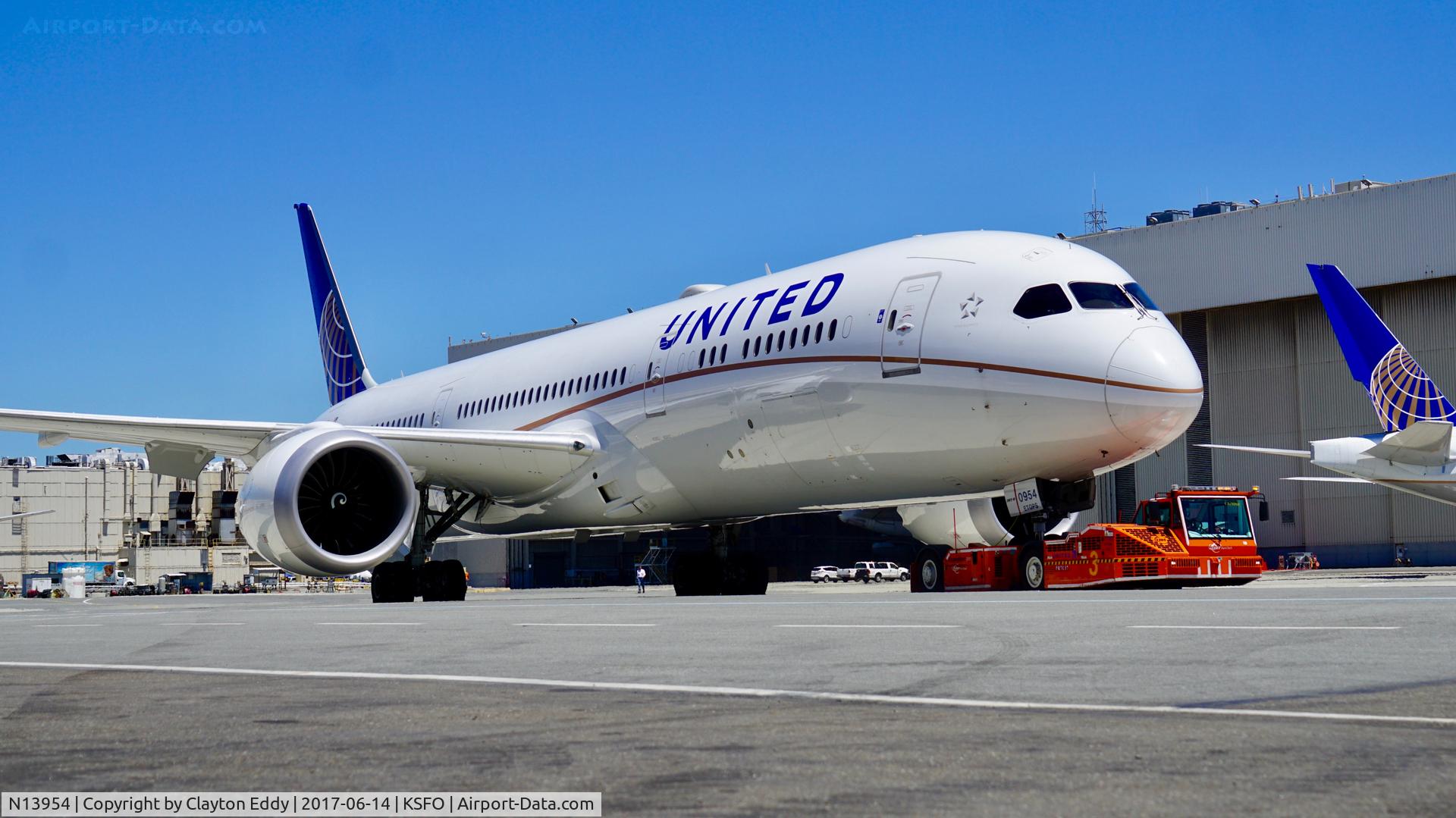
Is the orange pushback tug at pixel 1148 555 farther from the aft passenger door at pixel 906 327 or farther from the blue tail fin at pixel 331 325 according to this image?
the blue tail fin at pixel 331 325

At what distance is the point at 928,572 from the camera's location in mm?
20688

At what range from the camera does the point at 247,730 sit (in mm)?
5016

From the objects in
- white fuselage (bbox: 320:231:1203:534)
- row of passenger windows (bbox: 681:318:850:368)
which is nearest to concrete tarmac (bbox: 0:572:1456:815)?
white fuselage (bbox: 320:231:1203:534)

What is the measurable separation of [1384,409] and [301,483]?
26.3 m

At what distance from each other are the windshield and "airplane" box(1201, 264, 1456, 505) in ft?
27.8

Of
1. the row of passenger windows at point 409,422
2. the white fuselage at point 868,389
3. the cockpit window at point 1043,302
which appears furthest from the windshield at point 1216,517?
the row of passenger windows at point 409,422

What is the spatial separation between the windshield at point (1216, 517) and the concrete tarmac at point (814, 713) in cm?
1380

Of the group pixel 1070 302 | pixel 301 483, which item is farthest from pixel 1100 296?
pixel 301 483

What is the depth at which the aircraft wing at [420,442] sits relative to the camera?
18953 mm

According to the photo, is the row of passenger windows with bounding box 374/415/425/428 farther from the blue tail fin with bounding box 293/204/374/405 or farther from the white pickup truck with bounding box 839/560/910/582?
the white pickup truck with bounding box 839/560/910/582

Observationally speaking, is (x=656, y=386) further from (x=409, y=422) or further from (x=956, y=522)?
(x=409, y=422)

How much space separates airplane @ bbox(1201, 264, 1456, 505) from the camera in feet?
104

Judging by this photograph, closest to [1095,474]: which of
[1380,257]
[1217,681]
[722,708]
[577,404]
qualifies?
[577,404]

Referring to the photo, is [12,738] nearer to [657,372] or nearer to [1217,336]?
[657,372]
